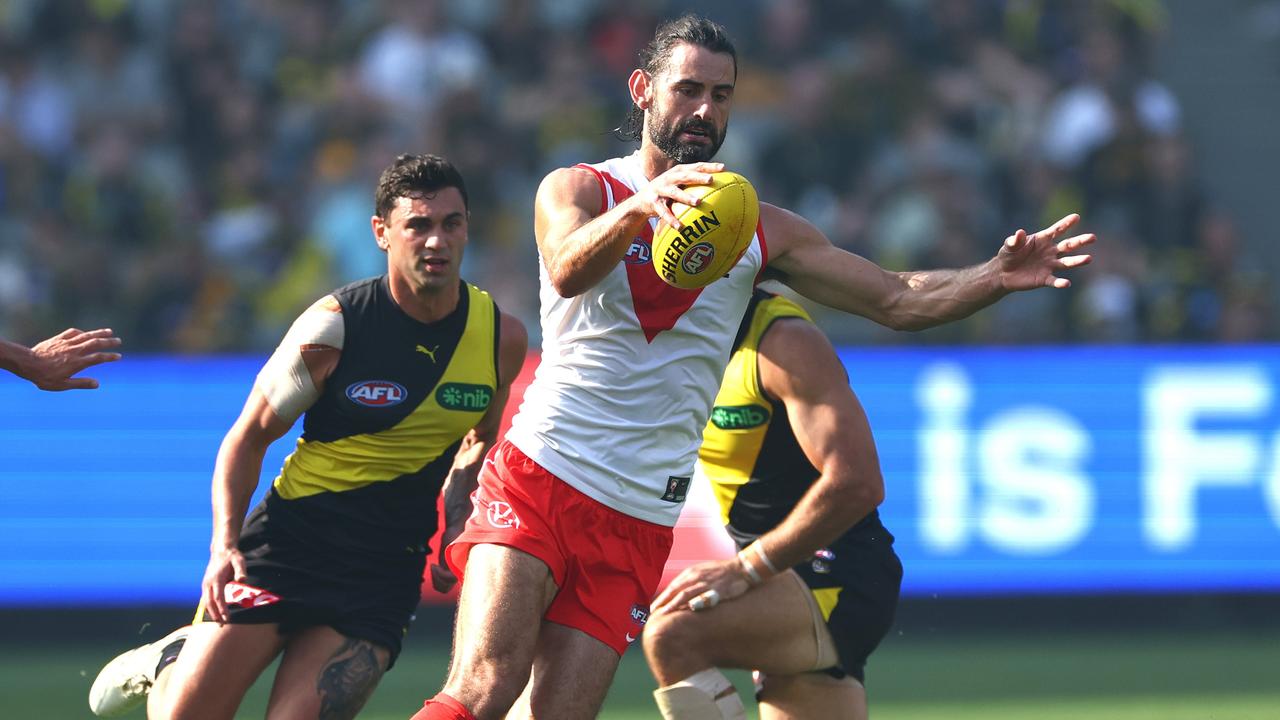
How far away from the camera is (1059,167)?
13.3m

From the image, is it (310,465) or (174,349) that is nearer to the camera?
(310,465)

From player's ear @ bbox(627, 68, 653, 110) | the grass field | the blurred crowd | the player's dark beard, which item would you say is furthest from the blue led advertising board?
the player's dark beard

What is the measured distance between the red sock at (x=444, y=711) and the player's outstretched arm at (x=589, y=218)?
122 centimetres

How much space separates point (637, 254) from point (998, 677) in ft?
16.5

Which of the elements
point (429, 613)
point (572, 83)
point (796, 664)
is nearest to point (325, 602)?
point (796, 664)

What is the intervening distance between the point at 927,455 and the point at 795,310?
17.0 ft

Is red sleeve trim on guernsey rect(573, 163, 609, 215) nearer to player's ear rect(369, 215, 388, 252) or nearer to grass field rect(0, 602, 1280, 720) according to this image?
player's ear rect(369, 215, 388, 252)

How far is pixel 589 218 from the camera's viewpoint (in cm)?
514

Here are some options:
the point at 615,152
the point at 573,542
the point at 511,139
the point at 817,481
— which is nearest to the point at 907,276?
the point at 817,481

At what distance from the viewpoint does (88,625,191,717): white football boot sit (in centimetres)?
615

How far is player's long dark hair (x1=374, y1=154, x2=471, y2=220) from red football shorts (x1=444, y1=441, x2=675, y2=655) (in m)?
1.21

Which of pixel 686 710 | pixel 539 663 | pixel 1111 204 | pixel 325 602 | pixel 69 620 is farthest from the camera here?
pixel 1111 204

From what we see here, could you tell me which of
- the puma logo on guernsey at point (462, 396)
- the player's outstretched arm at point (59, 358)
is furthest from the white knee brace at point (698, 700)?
the player's outstretched arm at point (59, 358)

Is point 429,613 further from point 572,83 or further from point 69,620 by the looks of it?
point 572,83
